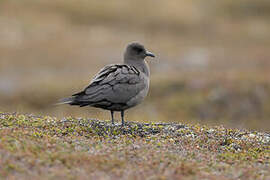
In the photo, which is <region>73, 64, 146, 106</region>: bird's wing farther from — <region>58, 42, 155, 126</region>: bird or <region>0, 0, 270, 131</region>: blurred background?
<region>0, 0, 270, 131</region>: blurred background

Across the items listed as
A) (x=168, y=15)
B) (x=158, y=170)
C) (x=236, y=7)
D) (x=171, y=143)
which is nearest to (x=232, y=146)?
(x=171, y=143)

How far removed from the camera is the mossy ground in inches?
294

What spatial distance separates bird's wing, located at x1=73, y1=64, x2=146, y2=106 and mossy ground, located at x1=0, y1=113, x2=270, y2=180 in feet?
2.11

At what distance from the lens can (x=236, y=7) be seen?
143ft

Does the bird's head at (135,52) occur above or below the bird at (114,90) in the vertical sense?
above

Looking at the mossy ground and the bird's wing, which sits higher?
the bird's wing

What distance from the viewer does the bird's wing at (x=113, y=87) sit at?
405 inches

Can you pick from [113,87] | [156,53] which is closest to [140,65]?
[113,87]

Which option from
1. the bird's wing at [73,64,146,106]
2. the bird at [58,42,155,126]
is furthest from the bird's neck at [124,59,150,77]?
the bird's wing at [73,64,146,106]

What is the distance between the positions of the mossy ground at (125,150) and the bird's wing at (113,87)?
64 centimetres

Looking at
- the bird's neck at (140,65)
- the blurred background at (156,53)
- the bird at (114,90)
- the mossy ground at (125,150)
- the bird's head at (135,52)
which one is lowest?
the mossy ground at (125,150)

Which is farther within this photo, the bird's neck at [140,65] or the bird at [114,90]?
the bird's neck at [140,65]

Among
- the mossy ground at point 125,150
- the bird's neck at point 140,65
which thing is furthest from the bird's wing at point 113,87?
the bird's neck at point 140,65

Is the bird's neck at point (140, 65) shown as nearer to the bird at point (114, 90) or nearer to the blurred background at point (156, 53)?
the bird at point (114, 90)
